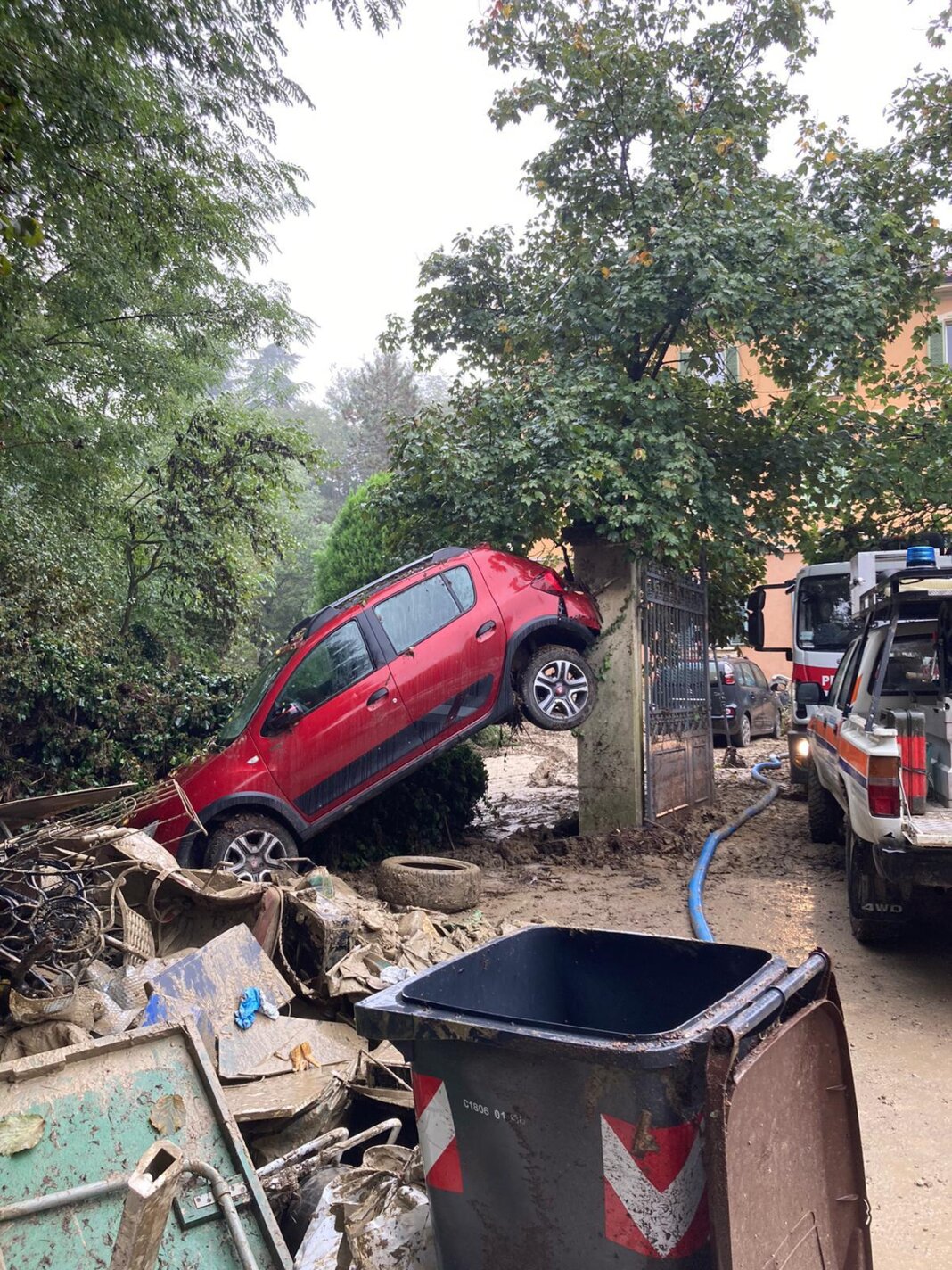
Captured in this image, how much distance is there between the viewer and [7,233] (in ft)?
13.3

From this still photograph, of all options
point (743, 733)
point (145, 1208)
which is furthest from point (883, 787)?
point (743, 733)

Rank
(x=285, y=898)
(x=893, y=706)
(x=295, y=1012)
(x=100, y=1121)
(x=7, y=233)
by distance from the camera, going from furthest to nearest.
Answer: (x=893, y=706)
(x=285, y=898)
(x=295, y=1012)
(x=7, y=233)
(x=100, y=1121)

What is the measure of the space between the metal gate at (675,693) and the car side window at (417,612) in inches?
97.1

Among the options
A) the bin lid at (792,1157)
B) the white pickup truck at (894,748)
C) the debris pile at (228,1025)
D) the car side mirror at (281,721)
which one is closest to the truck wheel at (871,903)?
the white pickup truck at (894,748)

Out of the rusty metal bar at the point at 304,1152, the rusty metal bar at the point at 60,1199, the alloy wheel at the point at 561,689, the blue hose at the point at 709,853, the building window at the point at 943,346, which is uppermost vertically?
the building window at the point at 943,346

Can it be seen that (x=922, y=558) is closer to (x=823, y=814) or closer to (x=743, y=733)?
(x=823, y=814)

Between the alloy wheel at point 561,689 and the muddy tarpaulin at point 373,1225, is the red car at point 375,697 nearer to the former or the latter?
the alloy wheel at point 561,689

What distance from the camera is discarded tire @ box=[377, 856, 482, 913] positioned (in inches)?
274

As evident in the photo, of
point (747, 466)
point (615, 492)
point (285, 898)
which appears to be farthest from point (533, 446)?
point (285, 898)

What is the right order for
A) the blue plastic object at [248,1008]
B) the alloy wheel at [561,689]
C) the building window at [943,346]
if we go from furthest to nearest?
the building window at [943,346], the alloy wheel at [561,689], the blue plastic object at [248,1008]

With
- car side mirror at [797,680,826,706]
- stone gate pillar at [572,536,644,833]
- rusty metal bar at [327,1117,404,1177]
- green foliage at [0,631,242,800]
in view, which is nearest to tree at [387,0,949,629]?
stone gate pillar at [572,536,644,833]

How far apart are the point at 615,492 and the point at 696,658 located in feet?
10.0

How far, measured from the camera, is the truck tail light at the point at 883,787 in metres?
5.00

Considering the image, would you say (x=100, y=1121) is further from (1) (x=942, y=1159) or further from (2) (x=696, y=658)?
(2) (x=696, y=658)
